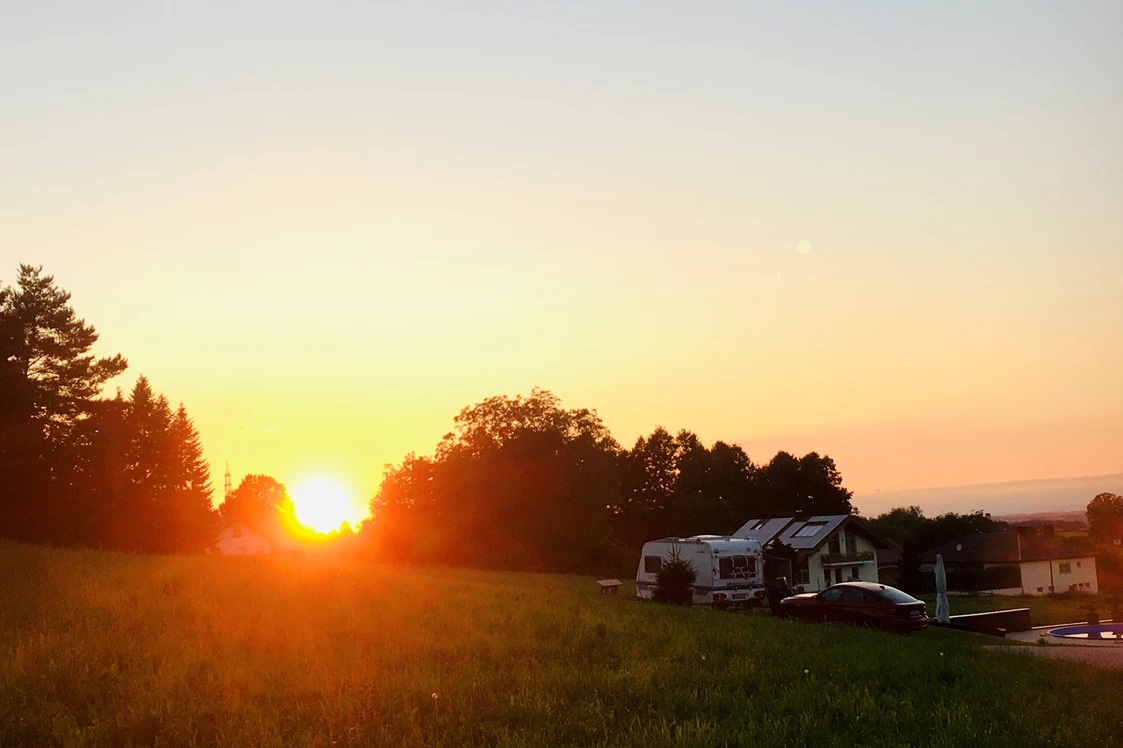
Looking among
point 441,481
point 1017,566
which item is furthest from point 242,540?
point 1017,566

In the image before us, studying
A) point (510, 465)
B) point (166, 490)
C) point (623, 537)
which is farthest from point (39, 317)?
point (623, 537)

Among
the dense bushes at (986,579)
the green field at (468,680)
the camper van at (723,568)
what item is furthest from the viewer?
the dense bushes at (986,579)

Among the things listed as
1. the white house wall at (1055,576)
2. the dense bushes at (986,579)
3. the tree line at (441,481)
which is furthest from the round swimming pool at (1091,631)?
the tree line at (441,481)

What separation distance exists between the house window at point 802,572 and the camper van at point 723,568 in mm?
25236

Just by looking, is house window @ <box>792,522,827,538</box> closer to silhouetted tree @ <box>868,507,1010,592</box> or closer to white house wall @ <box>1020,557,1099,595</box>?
silhouetted tree @ <box>868,507,1010,592</box>

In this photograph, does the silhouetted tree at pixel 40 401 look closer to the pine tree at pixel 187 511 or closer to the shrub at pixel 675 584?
the pine tree at pixel 187 511

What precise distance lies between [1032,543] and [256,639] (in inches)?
2717

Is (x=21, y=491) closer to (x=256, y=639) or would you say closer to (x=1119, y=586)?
(x=256, y=639)

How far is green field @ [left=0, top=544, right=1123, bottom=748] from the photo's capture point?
10836 mm

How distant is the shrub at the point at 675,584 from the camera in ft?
108

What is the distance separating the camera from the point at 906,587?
67.9 metres

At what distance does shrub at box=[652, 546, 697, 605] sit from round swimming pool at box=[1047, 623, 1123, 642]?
1243 cm

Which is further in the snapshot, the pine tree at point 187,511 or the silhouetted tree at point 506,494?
the silhouetted tree at point 506,494

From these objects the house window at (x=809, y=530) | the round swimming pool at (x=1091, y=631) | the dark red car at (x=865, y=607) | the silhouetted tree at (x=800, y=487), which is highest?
the silhouetted tree at (x=800, y=487)
